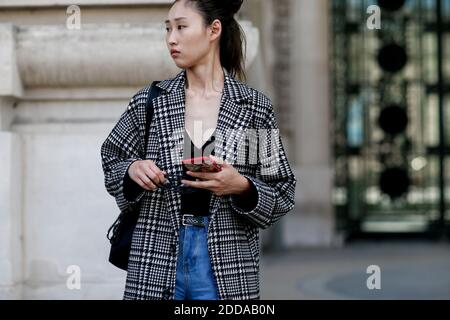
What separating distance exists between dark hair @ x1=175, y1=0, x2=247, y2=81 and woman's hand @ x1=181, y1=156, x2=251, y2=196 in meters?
0.49

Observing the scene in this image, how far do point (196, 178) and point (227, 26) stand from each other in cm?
60

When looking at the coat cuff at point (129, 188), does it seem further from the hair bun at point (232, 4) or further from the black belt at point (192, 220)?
the hair bun at point (232, 4)

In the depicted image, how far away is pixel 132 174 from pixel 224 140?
1.05 ft

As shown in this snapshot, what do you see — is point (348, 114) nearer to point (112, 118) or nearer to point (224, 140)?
point (112, 118)

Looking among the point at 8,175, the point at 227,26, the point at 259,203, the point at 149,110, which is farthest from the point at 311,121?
the point at 259,203

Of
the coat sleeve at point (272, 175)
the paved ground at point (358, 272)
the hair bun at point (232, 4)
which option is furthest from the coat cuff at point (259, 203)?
the paved ground at point (358, 272)

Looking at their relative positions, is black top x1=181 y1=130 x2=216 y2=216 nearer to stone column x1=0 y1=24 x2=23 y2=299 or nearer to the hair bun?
the hair bun

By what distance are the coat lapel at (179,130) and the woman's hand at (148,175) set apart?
5.8 inches

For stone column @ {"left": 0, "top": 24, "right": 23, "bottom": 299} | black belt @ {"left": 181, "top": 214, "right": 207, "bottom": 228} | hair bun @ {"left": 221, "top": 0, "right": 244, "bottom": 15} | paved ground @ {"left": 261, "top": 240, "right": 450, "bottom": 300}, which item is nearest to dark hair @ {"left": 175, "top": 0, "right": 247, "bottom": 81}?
hair bun @ {"left": 221, "top": 0, "right": 244, "bottom": 15}

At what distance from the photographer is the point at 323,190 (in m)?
10.7

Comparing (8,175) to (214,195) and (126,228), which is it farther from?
(214,195)

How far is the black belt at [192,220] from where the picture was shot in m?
2.41

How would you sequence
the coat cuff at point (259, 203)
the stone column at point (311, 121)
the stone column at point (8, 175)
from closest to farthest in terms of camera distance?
the coat cuff at point (259, 203)
the stone column at point (8, 175)
the stone column at point (311, 121)

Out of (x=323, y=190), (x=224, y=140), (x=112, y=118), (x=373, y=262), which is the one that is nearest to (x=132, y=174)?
(x=224, y=140)
